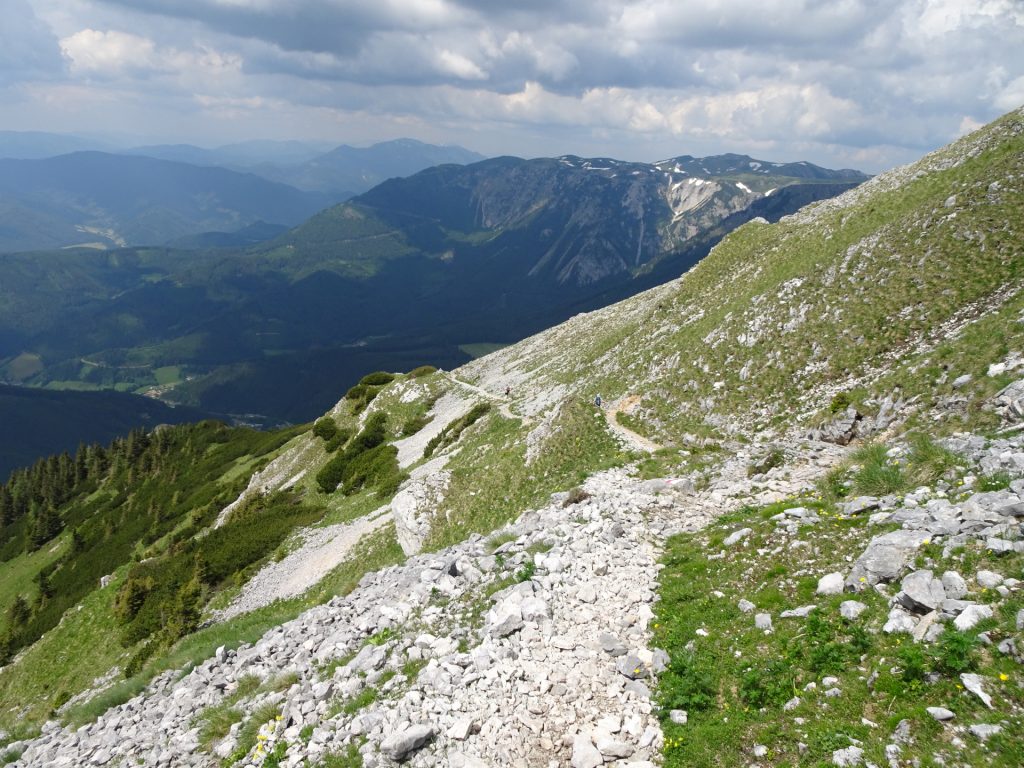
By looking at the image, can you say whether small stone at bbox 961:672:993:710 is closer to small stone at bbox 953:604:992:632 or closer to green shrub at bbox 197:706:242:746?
small stone at bbox 953:604:992:632

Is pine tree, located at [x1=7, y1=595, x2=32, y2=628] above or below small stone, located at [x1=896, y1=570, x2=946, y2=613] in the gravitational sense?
below

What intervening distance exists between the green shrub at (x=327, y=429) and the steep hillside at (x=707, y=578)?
28.4m

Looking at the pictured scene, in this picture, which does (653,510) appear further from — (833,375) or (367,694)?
(833,375)

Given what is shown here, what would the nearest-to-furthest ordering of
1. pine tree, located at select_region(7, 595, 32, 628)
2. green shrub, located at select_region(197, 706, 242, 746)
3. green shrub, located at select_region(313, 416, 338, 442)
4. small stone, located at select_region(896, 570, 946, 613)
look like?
small stone, located at select_region(896, 570, 946, 613), green shrub, located at select_region(197, 706, 242, 746), pine tree, located at select_region(7, 595, 32, 628), green shrub, located at select_region(313, 416, 338, 442)

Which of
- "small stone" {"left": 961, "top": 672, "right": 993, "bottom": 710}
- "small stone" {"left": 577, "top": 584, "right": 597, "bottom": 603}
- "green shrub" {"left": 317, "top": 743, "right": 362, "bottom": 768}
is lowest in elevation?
"green shrub" {"left": 317, "top": 743, "right": 362, "bottom": 768}

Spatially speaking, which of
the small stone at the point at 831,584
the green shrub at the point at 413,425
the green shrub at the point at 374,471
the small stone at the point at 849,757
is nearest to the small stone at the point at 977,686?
the small stone at the point at 849,757

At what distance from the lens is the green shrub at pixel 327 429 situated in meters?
72.8

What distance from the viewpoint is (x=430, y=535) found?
32.6 meters

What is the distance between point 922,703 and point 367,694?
1149 cm

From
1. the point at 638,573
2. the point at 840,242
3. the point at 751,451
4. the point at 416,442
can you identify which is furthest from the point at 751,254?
the point at 638,573

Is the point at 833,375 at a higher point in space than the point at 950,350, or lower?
lower

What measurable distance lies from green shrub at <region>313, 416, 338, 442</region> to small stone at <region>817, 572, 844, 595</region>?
67.4 m

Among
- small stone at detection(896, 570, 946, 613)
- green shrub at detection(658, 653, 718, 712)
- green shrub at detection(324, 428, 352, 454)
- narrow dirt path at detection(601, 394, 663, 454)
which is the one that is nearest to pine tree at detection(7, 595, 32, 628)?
green shrub at detection(324, 428, 352, 454)

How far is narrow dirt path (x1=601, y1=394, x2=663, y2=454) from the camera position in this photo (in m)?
32.5
